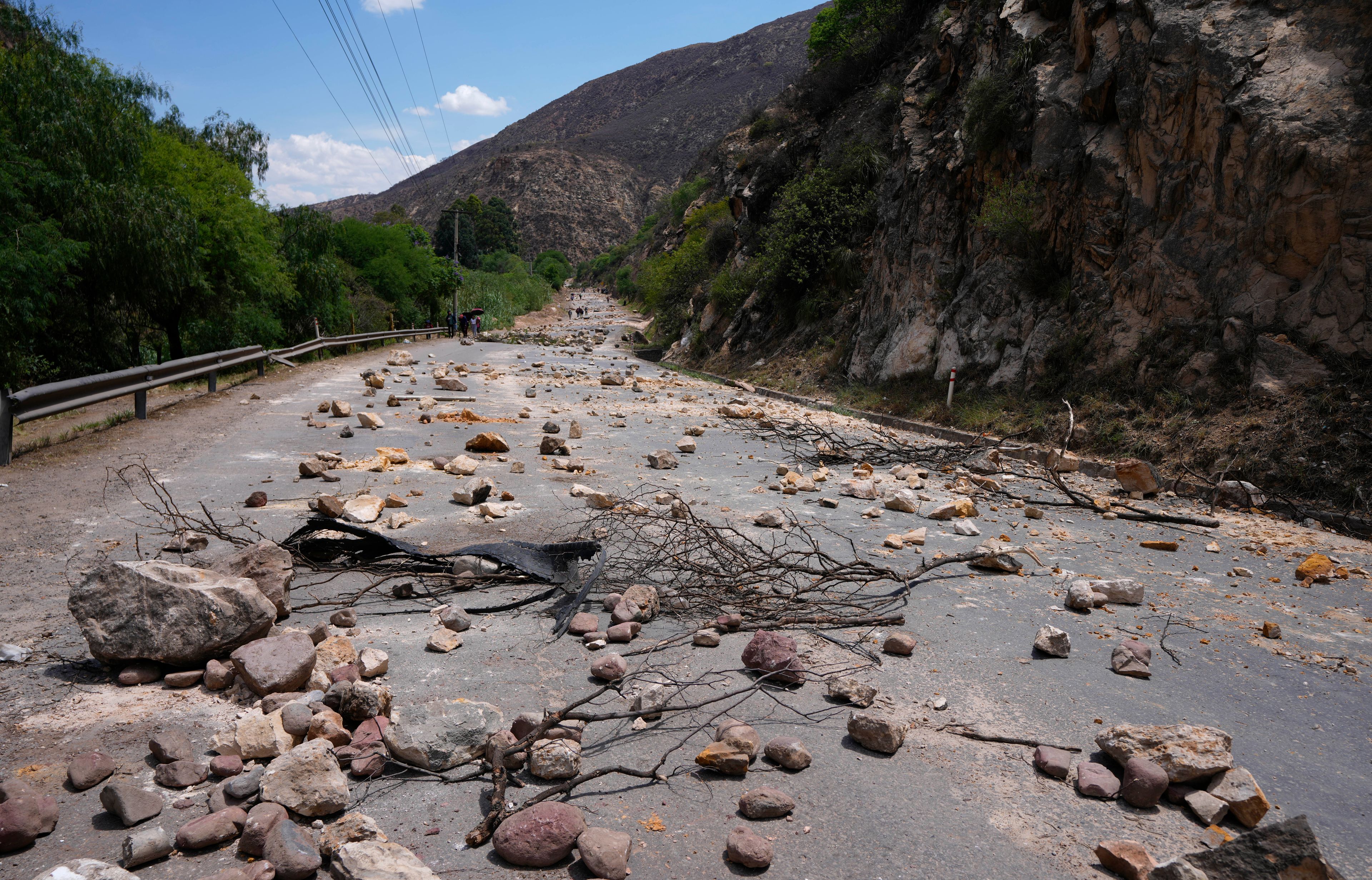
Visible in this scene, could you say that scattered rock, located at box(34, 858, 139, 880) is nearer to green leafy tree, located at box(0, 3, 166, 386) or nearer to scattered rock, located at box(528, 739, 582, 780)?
scattered rock, located at box(528, 739, 582, 780)

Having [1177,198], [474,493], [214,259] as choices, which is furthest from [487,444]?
[214,259]

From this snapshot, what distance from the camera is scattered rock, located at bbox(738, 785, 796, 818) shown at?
8.01 ft

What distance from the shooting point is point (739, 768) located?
2.68 meters

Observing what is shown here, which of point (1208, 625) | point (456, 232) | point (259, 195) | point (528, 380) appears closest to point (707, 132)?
point (456, 232)

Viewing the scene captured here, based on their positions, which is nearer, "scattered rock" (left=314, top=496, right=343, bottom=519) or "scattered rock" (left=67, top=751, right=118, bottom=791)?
"scattered rock" (left=67, top=751, right=118, bottom=791)

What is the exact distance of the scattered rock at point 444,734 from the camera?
8.66ft

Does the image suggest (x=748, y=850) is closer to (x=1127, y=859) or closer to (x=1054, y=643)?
(x=1127, y=859)

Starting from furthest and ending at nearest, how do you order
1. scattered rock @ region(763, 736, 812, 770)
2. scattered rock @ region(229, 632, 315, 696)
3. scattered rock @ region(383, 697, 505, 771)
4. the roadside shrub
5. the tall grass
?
the tall grass < the roadside shrub < scattered rock @ region(229, 632, 315, 696) < scattered rock @ region(763, 736, 812, 770) < scattered rock @ region(383, 697, 505, 771)

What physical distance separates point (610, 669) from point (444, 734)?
85cm

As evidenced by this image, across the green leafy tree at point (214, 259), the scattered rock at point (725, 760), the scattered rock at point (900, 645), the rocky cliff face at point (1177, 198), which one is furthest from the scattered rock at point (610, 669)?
the green leafy tree at point (214, 259)

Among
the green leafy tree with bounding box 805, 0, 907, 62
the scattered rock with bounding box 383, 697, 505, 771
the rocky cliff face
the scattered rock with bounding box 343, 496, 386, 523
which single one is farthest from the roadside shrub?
the scattered rock with bounding box 383, 697, 505, 771

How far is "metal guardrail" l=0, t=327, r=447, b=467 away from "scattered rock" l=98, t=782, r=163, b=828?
22.0 ft

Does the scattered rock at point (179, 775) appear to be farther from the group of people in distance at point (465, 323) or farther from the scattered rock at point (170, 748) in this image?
the group of people in distance at point (465, 323)

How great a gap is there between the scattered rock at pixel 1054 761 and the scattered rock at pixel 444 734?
200 centimetres
